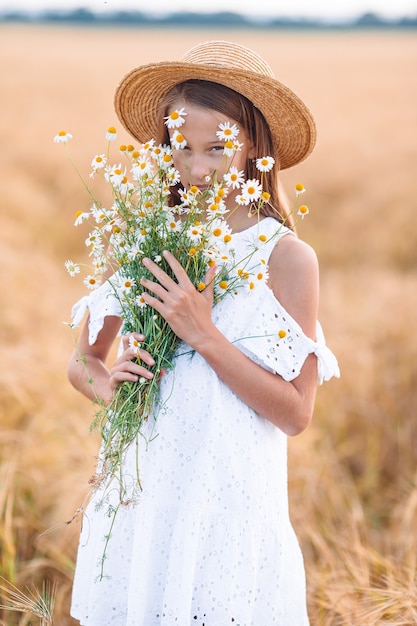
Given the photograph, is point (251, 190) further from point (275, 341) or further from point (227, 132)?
point (275, 341)

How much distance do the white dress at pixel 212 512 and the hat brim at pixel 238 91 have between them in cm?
30

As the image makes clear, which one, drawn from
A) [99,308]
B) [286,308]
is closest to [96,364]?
[99,308]

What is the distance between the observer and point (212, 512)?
1.76 metres

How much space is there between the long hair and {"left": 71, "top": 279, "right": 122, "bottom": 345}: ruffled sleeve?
1.44 feet

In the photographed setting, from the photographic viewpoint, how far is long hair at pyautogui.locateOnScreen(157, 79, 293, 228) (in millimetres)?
1869

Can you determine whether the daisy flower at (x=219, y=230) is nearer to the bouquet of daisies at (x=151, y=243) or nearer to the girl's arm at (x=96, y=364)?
the bouquet of daisies at (x=151, y=243)

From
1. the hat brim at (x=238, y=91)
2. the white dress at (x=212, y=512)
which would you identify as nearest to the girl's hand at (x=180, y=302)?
the white dress at (x=212, y=512)

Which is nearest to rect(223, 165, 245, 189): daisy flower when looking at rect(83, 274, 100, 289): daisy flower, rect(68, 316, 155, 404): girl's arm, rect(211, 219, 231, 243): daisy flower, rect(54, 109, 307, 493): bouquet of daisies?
rect(54, 109, 307, 493): bouquet of daisies

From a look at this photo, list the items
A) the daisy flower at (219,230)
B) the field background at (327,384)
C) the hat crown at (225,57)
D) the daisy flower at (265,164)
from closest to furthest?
the daisy flower at (219,230), the daisy flower at (265,164), the hat crown at (225,57), the field background at (327,384)

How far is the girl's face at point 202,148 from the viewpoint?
5.96ft

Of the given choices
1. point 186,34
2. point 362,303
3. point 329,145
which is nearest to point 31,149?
point 329,145

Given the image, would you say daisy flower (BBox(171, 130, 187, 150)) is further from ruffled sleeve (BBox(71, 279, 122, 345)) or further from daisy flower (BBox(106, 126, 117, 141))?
ruffled sleeve (BBox(71, 279, 122, 345))

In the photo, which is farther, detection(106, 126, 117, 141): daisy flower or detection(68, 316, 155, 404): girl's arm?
detection(68, 316, 155, 404): girl's arm

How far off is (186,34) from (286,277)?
154 feet
